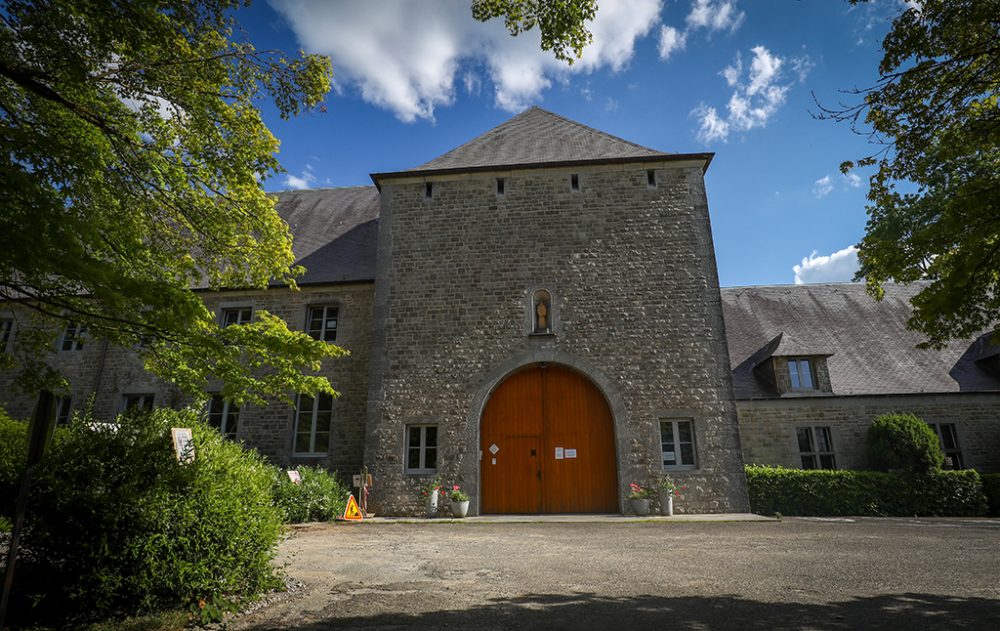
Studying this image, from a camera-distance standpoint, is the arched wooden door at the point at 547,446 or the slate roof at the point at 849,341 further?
the slate roof at the point at 849,341

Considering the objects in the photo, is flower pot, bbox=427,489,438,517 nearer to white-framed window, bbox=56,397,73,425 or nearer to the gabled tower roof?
the gabled tower roof

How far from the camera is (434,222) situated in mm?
13406

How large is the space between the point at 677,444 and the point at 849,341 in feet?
24.8

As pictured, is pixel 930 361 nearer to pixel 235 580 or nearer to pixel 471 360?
pixel 471 360

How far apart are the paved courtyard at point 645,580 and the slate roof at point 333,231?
25.9ft

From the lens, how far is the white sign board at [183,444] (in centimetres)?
440

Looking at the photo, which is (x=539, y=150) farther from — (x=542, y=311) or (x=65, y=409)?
(x=65, y=409)

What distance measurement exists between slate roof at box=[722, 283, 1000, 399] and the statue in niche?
18.4 ft

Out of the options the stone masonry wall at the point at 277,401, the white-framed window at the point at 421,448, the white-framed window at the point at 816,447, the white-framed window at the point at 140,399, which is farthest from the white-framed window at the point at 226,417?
the white-framed window at the point at 816,447

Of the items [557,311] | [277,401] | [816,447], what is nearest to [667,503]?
[557,311]

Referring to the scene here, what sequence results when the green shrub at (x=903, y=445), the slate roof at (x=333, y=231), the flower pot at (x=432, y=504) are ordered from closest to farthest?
the flower pot at (x=432, y=504), the green shrub at (x=903, y=445), the slate roof at (x=333, y=231)

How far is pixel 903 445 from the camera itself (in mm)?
12227

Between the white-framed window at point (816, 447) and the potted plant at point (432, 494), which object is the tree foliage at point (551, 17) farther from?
the white-framed window at point (816, 447)

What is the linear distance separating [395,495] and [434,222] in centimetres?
666
